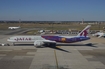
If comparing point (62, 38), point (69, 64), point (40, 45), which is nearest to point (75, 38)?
point (62, 38)

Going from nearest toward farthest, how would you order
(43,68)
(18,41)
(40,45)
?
(43,68), (40,45), (18,41)

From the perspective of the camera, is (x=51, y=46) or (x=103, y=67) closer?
(x=103, y=67)

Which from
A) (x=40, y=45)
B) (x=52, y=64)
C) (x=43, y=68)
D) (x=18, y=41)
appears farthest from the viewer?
(x=18, y=41)

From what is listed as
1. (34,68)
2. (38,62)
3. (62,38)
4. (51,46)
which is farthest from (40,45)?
(34,68)

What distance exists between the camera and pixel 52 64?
30.8 metres

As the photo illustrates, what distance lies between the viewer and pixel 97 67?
1146 inches

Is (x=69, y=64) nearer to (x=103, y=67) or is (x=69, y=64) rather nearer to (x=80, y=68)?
(x=80, y=68)

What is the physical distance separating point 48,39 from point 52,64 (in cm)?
2282

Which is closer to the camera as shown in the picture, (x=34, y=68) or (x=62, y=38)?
(x=34, y=68)

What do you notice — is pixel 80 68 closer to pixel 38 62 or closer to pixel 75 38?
pixel 38 62

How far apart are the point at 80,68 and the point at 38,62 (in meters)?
8.47

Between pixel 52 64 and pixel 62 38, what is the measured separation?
23.2 meters

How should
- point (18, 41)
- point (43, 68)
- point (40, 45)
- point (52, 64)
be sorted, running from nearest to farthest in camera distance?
point (43, 68) < point (52, 64) < point (40, 45) < point (18, 41)

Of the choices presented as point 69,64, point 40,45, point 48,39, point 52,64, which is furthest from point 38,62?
point 48,39
